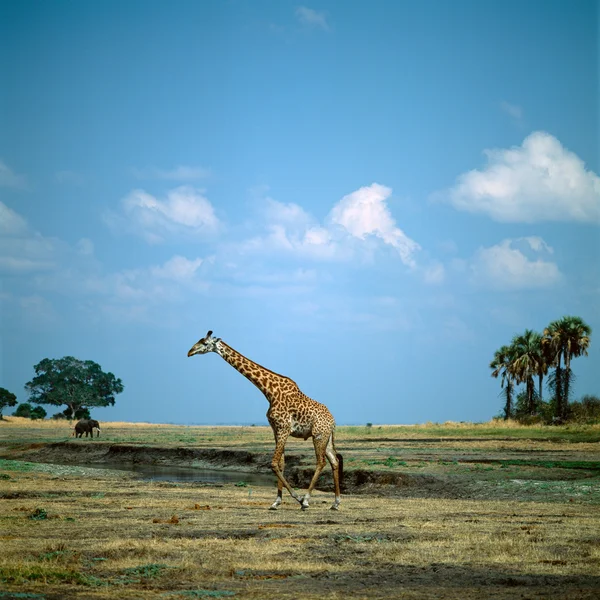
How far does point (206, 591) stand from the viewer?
10.8 m

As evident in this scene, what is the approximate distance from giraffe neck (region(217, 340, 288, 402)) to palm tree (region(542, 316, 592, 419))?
58.2 metres

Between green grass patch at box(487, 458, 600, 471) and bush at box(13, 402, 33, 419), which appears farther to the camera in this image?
bush at box(13, 402, 33, 419)

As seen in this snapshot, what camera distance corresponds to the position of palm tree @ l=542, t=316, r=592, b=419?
249 feet

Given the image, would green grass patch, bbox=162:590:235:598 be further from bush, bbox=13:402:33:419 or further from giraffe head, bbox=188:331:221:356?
bush, bbox=13:402:33:419

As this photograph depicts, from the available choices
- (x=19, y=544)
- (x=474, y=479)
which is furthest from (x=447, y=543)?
(x=474, y=479)

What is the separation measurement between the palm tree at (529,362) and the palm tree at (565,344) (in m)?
5.91

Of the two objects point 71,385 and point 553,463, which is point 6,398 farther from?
point 553,463

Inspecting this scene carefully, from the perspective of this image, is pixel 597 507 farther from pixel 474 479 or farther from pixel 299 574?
pixel 299 574

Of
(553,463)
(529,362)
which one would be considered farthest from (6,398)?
(553,463)

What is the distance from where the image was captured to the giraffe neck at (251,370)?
73.4 ft

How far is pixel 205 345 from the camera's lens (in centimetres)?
2283

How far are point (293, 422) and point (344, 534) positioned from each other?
20.4 ft

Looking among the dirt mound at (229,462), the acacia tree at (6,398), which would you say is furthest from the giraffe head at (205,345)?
the acacia tree at (6,398)

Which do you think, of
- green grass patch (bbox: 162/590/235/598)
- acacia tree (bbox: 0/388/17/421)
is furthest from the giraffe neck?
acacia tree (bbox: 0/388/17/421)
